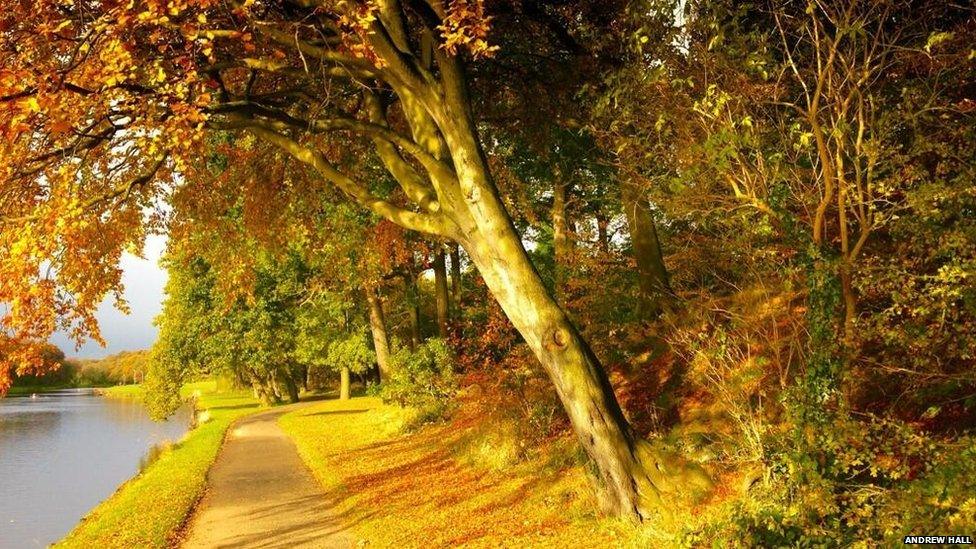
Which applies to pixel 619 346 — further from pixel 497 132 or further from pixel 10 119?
pixel 10 119

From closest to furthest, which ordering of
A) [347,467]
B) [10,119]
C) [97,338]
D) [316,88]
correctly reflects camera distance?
[10,119]
[97,338]
[316,88]
[347,467]

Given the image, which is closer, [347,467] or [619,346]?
[619,346]

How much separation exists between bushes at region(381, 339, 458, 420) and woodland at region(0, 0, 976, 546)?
3.56 m

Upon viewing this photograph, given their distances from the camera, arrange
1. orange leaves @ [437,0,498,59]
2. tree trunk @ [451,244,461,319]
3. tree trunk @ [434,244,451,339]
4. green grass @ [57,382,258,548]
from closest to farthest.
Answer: orange leaves @ [437,0,498,59], green grass @ [57,382,258,548], tree trunk @ [434,244,451,339], tree trunk @ [451,244,461,319]

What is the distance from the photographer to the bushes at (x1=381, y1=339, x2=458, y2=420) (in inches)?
691

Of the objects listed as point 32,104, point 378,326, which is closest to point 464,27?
point 32,104

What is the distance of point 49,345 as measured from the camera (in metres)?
9.56

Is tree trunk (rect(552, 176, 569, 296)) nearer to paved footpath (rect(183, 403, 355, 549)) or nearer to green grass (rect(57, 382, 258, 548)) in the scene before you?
paved footpath (rect(183, 403, 355, 549))

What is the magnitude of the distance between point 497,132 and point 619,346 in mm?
5826

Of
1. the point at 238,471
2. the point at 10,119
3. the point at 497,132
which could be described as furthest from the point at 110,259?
the point at 497,132

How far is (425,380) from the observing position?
58.6 ft

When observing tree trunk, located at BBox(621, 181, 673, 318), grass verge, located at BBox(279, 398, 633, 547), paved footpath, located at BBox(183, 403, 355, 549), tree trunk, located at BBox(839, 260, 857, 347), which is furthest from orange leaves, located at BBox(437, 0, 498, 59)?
paved footpath, located at BBox(183, 403, 355, 549)

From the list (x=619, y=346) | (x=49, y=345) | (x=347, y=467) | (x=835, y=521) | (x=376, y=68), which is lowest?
(x=347, y=467)

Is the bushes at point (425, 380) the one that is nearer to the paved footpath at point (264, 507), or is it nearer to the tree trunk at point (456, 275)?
the paved footpath at point (264, 507)
